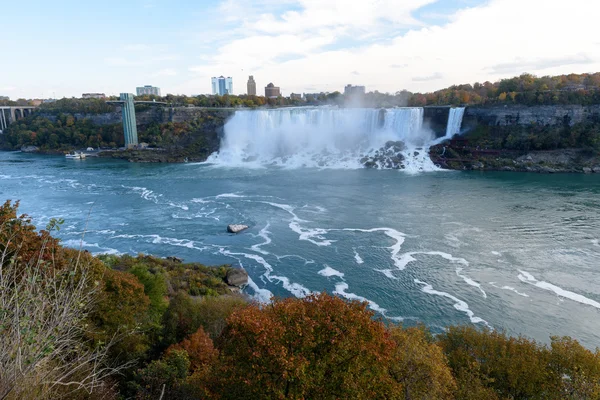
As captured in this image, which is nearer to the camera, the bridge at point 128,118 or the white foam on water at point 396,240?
the white foam on water at point 396,240

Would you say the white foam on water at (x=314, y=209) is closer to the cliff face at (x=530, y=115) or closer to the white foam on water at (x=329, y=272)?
the white foam on water at (x=329, y=272)

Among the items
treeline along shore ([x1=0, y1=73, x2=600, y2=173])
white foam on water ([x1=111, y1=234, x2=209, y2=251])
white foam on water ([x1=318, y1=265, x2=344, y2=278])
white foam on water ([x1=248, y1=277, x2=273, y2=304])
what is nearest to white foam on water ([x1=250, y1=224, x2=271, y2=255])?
white foam on water ([x1=111, y1=234, x2=209, y2=251])

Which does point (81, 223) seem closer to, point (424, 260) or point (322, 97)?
point (424, 260)

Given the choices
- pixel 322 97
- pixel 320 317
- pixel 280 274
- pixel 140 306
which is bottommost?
pixel 280 274

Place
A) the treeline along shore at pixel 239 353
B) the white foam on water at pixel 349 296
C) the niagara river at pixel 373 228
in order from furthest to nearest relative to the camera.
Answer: the niagara river at pixel 373 228 < the white foam on water at pixel 349 296 < the treeline along shore at pixel 239 353

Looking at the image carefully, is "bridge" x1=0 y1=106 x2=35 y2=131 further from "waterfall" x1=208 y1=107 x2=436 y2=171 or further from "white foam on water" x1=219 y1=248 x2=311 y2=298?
"white foam on water" x1=219 y1=248 x2=311 y2=298

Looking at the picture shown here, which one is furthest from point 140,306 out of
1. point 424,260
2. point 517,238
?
point 517,238

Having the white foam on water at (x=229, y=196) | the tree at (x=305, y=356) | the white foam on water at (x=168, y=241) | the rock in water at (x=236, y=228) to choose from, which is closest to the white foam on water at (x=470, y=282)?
the tree at (x=305, y=356)
